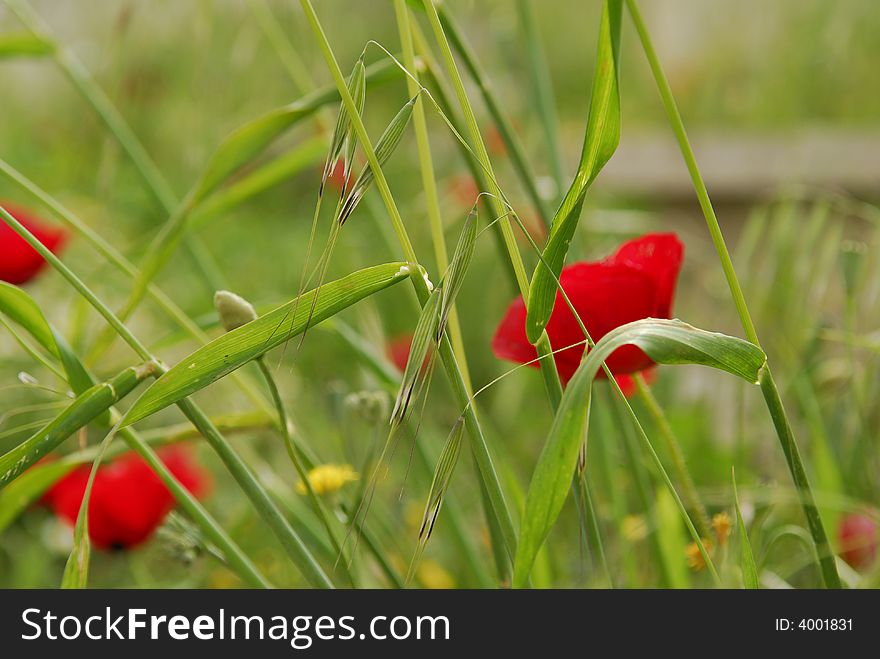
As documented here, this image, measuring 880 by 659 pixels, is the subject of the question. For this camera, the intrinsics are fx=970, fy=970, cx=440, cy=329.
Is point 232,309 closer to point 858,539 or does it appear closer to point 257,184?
point 257,184

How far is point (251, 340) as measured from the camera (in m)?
0.25

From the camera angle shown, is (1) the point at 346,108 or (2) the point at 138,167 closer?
(1) the point at 346,108

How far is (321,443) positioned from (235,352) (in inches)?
25.9

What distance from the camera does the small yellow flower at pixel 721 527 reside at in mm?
421

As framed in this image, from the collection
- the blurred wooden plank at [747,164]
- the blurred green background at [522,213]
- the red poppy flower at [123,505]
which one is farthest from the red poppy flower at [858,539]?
the blurred wooden plank at [747,164]

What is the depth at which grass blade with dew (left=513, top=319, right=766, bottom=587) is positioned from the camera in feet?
0.70

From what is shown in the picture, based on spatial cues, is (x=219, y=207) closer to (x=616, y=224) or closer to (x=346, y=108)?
(x=346, y=108)

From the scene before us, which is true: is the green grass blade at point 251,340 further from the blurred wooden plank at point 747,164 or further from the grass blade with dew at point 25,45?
the blurred wooden plank at point 747,164

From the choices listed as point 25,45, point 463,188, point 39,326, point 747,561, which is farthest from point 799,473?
point 463,188

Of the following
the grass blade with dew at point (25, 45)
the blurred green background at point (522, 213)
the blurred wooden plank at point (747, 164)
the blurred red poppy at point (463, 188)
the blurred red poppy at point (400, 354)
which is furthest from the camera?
the blurred wooden plank at point (747, 164)

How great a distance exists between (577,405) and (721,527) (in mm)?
246

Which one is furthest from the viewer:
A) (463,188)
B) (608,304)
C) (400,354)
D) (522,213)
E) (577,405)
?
(463,188)
